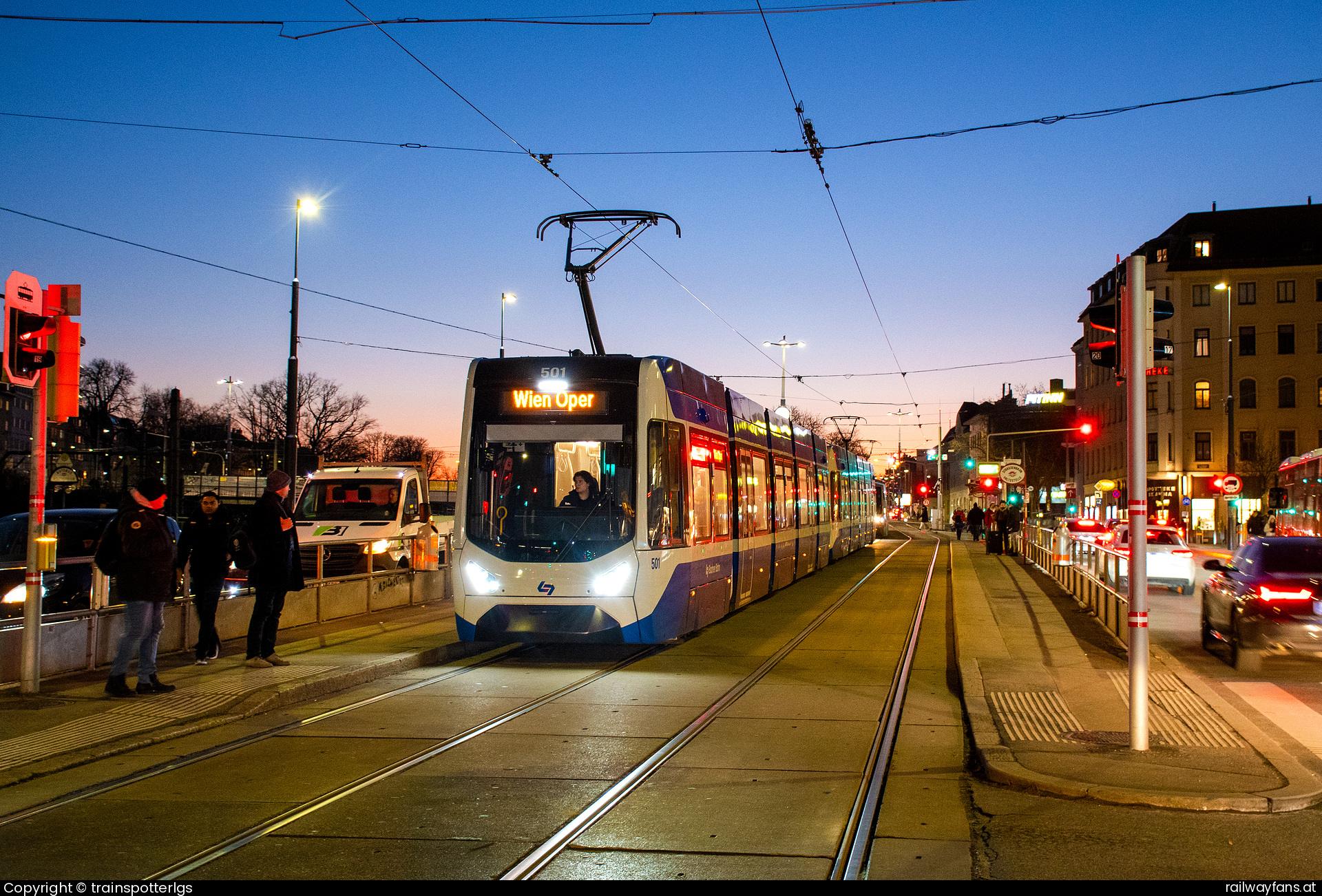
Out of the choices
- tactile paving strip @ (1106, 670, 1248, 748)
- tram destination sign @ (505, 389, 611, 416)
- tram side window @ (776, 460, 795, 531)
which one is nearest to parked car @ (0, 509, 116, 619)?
tram destination sign @ (505, 389, 611, 416)

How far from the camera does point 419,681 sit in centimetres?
1109

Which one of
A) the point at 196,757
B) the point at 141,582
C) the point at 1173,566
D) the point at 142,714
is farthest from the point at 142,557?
the point at 1173,566

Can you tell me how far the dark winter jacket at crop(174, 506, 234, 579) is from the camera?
11188 millimetres

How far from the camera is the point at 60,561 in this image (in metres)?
13.9

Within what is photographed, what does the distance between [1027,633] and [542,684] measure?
6.74m

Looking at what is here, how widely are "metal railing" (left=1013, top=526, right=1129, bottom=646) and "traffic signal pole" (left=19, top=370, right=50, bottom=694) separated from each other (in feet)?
30.8

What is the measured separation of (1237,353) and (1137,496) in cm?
6773

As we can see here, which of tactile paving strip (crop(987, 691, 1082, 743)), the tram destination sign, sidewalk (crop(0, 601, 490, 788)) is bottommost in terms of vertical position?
sidewalk (crop(0, 601, 490, 788))

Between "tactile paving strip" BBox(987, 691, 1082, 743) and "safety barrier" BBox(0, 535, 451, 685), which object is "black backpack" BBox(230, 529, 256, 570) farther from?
"tactile paving strip" BBox(987, 691, 1082, 743)

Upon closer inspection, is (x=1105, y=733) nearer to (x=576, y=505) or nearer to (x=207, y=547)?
(x=576, y=505)

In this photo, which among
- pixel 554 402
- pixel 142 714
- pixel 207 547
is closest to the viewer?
pixel 142 714

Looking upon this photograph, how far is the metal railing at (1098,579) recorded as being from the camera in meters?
14.3
